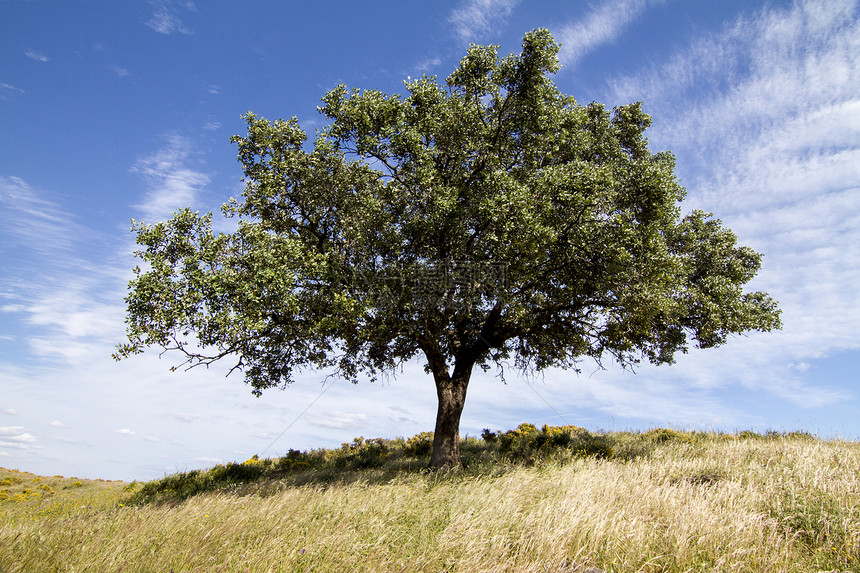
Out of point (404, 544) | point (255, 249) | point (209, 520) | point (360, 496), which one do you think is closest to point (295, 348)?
point (255, 249)

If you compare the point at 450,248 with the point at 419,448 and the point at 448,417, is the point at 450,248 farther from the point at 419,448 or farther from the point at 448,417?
the point at 419,448

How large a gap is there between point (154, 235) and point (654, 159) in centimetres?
1978

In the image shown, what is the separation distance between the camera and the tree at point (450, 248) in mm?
14070

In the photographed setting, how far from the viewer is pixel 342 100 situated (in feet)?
57.5

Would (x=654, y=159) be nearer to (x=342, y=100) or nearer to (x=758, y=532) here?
(x=342, y=100)

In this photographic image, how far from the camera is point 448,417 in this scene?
1830cm

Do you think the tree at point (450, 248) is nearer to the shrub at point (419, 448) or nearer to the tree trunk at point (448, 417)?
the tree trunk at point (448, 417)

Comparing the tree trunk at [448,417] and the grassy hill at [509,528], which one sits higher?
the tree trunk at [448,417]

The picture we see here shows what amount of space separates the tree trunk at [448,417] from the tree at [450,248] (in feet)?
0.22

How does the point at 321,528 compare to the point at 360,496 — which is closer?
the point at 321,528

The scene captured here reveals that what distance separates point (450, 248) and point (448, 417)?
6.61 m

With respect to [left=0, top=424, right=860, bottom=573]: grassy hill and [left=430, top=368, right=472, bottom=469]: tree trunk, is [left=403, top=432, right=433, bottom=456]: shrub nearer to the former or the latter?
[left=430, top=368, right=472, bottom=469]: tree trunk

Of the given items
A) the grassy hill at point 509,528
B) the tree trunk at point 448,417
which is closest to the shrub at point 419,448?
the tree trunk at point 448,417

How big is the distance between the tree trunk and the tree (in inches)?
2.6
